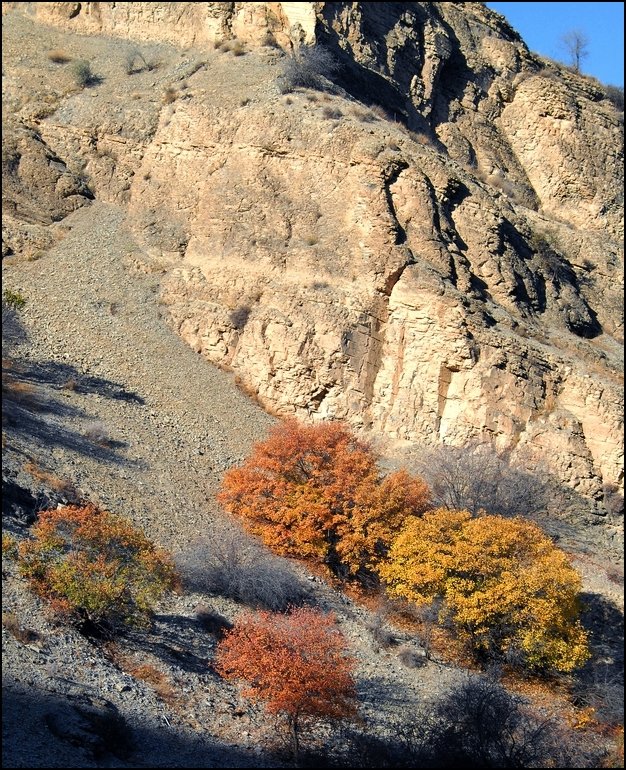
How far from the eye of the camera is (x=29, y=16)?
148 ft

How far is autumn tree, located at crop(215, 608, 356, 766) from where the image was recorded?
21062mm

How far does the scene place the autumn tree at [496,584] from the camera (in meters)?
26.4

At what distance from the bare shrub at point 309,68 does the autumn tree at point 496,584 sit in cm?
1689

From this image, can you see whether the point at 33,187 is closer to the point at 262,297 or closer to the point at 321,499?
the point at 262,297

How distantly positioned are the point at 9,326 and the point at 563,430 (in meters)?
15.8

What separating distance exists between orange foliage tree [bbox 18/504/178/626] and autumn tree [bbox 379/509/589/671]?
610cm

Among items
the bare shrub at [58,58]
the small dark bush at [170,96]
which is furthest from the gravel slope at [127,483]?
the bare shrub at [58,58]

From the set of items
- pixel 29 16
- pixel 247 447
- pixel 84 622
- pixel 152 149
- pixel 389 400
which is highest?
pixel 29 16

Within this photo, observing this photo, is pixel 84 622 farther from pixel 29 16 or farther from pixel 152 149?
pixel 29 16

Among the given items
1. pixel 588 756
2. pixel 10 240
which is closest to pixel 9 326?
pixel 10 240

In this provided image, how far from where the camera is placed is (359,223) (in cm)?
3478

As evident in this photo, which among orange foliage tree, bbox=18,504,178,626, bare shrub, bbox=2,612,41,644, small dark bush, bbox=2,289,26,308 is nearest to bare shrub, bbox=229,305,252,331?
small dark bush, bbox=2,289,26,308

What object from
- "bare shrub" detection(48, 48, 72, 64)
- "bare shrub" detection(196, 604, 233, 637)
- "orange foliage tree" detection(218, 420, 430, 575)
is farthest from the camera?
"bare shrub" detection(48, 48, 72, 64)

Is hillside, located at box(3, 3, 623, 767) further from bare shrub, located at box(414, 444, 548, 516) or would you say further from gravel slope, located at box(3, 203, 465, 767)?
bare shrub, located at box(414, 444, 548, 516)
